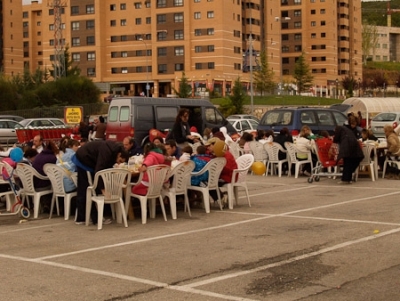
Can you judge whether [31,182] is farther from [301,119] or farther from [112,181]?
[301,119]

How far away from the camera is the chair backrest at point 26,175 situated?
1341 centimetres

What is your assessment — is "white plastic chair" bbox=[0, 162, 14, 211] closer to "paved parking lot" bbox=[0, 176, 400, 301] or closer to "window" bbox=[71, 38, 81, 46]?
"paved parking lot" bbox=[0, 176, 400, 301]

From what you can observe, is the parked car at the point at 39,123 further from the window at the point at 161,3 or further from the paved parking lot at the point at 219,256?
the window at the point at 161,3

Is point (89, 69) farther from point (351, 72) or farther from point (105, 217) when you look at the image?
point (105, 217)

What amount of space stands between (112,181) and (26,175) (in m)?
2.22

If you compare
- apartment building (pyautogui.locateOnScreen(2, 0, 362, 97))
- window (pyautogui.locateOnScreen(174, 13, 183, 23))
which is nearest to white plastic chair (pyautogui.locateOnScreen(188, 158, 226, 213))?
apartment building (pyautogui.locateOnScreen(2, 0, 362, 97))

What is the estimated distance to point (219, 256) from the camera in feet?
31.3

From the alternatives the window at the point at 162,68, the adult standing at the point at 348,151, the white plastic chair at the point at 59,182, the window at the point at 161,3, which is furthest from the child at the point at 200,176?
A: the window at the point at 161,3

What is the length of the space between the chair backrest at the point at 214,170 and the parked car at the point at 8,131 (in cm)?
2918

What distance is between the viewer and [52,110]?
59.7 meters

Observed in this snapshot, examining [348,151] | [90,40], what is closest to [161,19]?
[90,40]

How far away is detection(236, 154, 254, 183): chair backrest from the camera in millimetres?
14391

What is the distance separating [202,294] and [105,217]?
5.91 meters

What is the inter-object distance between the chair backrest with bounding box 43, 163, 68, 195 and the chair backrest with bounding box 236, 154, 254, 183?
3.26 metres
